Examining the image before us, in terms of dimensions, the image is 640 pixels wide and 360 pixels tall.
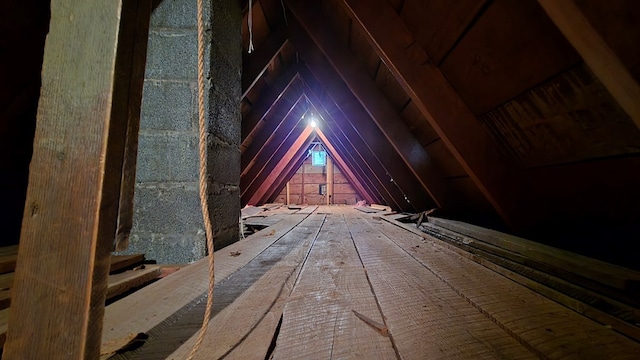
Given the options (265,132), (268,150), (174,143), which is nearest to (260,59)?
(265,132)

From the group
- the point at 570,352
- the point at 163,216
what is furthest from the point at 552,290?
the point at 163,216

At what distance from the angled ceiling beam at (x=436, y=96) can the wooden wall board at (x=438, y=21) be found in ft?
0.17

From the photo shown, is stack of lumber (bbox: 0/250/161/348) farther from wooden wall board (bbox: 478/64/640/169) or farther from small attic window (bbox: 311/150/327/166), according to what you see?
small attic window (bbox: 311/150/327/166)

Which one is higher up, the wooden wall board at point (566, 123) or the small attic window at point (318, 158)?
the small attic window at point (318, 158)

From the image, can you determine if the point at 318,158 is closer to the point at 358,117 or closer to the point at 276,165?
the point at 276,165

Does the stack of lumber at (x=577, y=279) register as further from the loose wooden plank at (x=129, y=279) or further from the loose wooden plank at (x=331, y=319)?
the loose wooden plank at (x=129, y=279)

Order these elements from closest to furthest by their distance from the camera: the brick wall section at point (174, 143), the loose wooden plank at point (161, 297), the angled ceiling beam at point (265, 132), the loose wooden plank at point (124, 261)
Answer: the loose wooden plank at point (161, 297), the loose wooden plank at point (124, 261), the brick wall section at point (174, 143), the angled ceiling beam at point (265, 132)

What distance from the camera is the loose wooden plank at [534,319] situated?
60 centimetres

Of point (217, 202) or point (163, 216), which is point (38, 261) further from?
point (217, 202)

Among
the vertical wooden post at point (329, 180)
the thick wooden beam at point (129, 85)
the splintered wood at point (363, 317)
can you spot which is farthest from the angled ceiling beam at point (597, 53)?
the vertical wooden post at point (329, 180)

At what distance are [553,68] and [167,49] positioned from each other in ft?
6.75

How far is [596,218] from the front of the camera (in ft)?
4.76

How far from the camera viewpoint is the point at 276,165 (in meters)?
6.69

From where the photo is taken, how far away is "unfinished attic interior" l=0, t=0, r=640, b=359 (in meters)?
0.45
